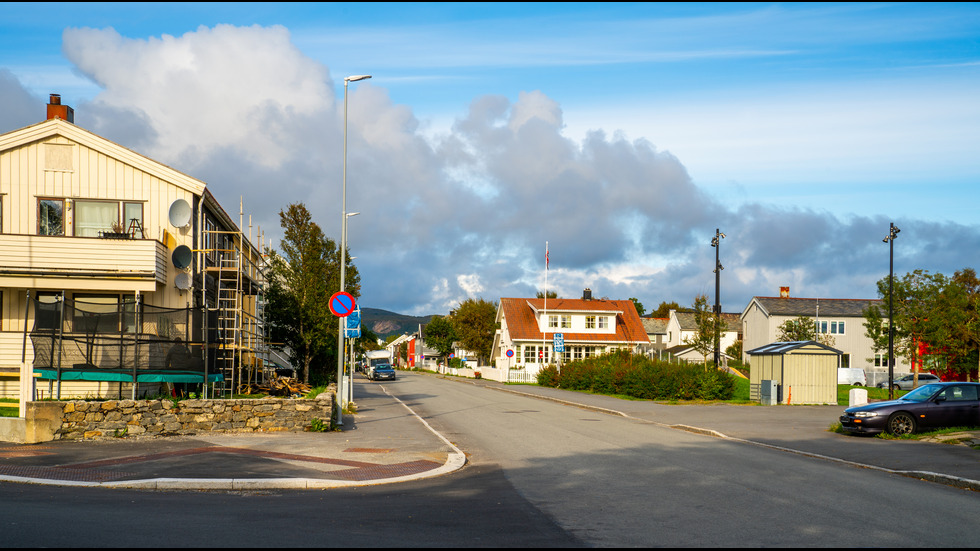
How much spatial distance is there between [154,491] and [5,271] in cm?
1526

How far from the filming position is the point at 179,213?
2464cm

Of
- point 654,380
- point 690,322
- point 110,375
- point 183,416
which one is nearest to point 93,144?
point 110,375

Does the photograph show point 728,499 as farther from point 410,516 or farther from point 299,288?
point 299,288

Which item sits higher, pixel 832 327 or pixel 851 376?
pixel 832 327

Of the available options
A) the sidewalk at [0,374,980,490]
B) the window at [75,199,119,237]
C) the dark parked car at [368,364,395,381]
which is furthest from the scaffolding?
the dark parked car at [368,364,395,381]

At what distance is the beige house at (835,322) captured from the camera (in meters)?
71.0

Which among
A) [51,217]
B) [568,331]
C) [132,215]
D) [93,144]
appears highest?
[93,144]

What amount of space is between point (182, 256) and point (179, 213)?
1.35 metres

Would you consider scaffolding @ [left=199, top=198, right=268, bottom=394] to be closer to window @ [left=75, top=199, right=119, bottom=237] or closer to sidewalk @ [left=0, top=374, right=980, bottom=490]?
window @ [left=75, top=199, right=119, bottom=237]

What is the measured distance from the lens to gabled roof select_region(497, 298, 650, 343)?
65812 millimetres

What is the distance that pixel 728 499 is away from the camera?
995 cm

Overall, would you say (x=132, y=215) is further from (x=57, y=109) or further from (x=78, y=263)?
(x=57, y=109)

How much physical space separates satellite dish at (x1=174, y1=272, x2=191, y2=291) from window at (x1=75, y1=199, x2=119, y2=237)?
8.62 ft

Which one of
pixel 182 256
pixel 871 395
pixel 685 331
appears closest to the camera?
pixel 182 256
